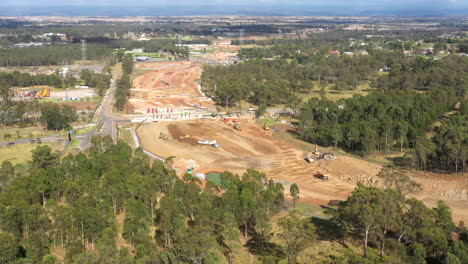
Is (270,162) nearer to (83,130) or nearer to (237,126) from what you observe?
(237,126)

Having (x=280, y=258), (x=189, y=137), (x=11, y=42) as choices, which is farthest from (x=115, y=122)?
(x=11, y=42)

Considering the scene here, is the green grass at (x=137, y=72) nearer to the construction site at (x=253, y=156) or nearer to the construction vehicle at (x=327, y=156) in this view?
the construction site at (x=253, y=156)

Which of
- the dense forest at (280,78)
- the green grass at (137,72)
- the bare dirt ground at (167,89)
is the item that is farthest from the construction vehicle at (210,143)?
the green grass at (137,72)

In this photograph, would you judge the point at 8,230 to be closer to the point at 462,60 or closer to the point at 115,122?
the point at 115,122

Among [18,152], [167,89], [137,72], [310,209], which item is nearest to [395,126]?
[310,209]

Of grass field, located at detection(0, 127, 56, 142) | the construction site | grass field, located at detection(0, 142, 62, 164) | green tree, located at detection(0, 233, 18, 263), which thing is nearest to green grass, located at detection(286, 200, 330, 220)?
the construction site

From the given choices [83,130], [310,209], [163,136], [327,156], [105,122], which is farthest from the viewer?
[105,122]

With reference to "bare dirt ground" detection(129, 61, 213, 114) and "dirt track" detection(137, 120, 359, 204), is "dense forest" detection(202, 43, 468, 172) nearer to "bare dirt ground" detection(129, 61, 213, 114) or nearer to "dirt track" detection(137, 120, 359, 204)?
"bare dirt ground" detection(129, 61, 213, 114)
